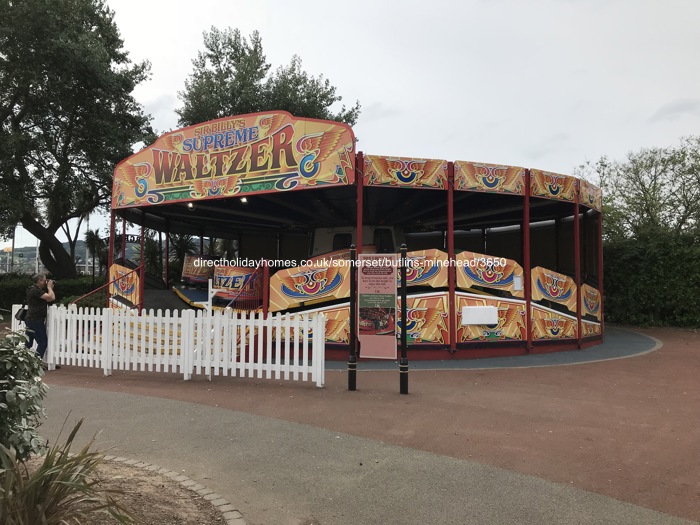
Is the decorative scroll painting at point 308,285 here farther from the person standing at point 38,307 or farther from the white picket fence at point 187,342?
the person standing at point 38,307

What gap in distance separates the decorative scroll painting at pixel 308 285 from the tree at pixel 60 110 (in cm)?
1425

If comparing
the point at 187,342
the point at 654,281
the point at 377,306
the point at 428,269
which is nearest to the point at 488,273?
the point at 428,269

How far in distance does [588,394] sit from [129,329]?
7.58 m

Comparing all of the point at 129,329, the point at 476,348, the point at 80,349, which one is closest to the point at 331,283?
the point at 476,348

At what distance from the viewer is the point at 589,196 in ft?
41.2

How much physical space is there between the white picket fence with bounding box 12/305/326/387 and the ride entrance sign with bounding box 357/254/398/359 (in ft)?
2.42

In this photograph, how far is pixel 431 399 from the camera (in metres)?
6.61

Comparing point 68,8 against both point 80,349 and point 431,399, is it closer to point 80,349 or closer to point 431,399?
point 80,349

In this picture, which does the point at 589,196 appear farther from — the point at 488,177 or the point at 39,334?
the point at 39,334

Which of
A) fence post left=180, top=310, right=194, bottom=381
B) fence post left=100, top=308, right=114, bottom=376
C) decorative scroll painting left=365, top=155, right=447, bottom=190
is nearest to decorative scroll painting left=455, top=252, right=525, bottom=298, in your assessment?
decorative scroll painting left=365, top=155, right=447, bottom=190

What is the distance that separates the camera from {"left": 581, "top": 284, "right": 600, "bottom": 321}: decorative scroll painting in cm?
1236

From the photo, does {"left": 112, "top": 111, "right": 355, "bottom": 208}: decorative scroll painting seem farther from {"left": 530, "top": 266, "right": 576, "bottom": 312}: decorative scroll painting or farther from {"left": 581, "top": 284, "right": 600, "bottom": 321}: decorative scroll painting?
{"left": 581, "top": 284, "right": 600, "bottom": 321}: decorative scroll painting

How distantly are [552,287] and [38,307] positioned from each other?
1103cm

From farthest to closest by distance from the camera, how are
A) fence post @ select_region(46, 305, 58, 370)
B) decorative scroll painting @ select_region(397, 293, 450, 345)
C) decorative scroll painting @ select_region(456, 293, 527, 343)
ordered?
decorative scroll painting @ select_region(456, 293, 527, 343) < decorative scroll painting @ select_region(397, 293, 450, 345) < fence post @ select_region(46, 305, 58, 370)
